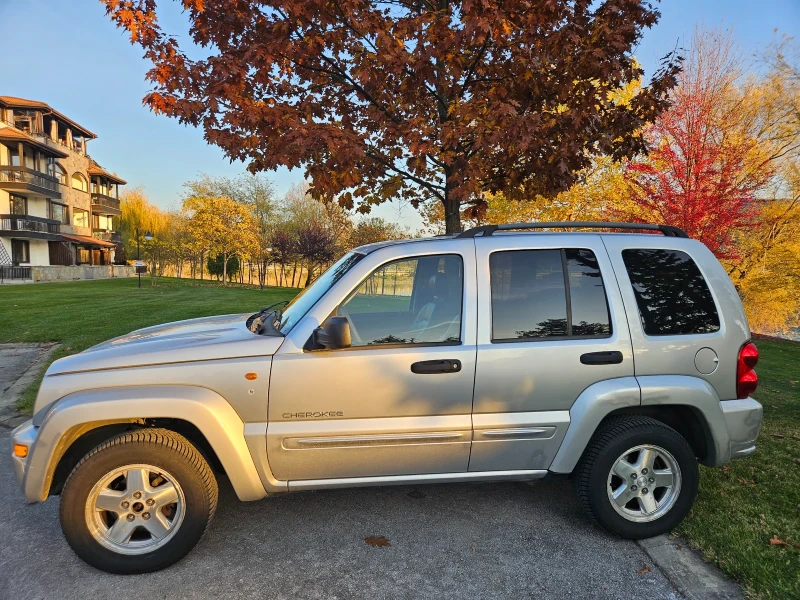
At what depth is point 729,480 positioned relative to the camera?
12.7 ft

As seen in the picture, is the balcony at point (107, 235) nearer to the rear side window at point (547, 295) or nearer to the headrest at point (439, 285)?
the headrest at point (439, 285)

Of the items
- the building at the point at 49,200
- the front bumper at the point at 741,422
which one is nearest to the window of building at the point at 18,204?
the building at the point at 49,200

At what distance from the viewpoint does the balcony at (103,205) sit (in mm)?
51062

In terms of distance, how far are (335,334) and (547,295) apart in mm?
1407

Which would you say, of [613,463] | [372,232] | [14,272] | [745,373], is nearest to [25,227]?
[14,272]

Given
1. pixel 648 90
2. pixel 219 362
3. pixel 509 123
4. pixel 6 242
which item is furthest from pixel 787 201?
pixel 6 242

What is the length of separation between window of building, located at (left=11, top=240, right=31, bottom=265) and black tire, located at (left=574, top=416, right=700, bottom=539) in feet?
155

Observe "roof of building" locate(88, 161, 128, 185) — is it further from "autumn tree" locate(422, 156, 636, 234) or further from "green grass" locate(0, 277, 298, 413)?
"autumn tree" locate(422, 156, 636, 234)

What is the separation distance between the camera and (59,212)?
45.4 m

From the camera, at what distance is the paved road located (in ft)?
8.62

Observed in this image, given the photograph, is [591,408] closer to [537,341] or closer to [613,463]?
[613,463]

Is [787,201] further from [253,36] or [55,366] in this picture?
[55,366]

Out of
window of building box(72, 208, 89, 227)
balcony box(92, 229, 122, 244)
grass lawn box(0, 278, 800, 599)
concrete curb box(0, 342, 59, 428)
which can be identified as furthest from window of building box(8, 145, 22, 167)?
grass lawn box(0, 278, 800, 599)

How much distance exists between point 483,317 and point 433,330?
0.32 metres
